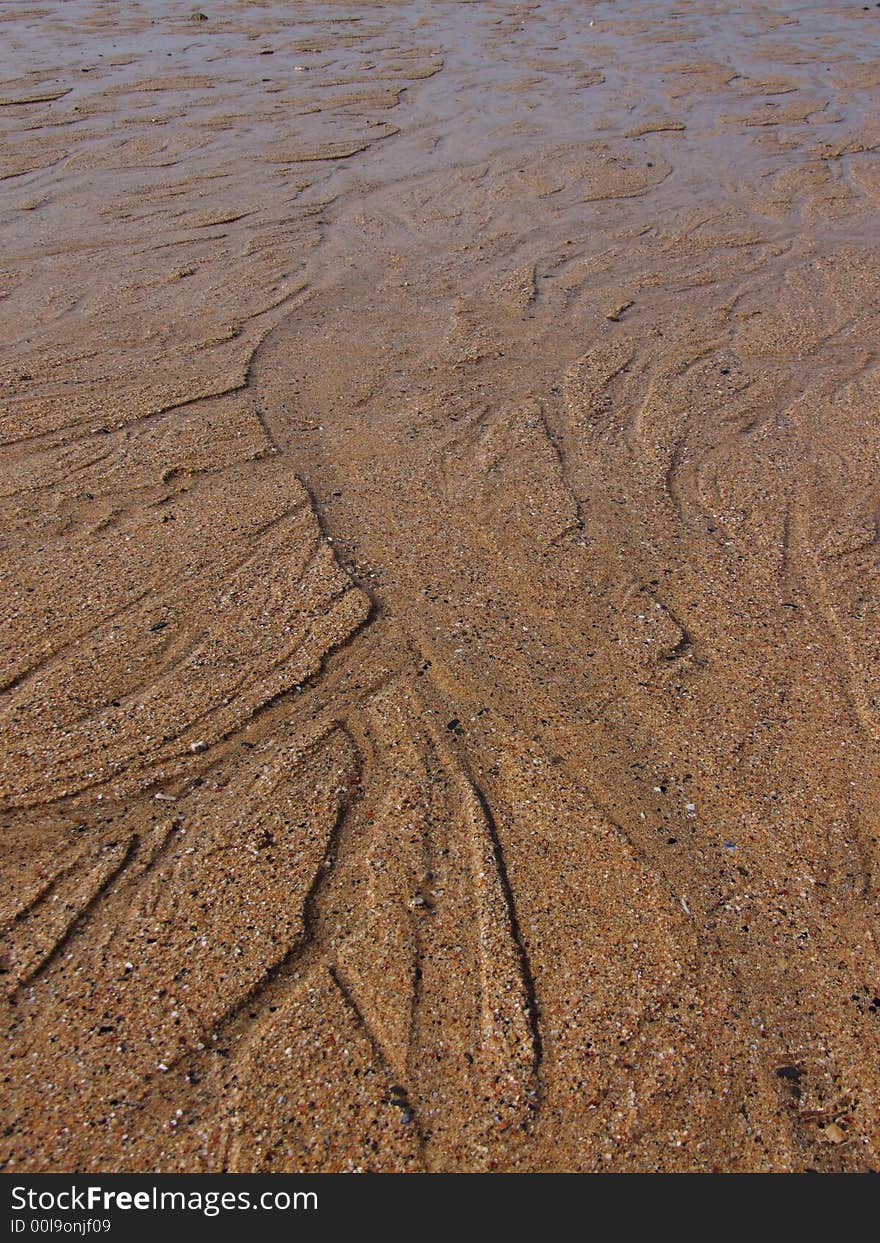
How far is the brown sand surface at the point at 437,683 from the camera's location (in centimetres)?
184

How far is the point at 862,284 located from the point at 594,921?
4.80m

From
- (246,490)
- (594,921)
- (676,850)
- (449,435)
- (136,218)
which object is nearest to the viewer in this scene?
(594,921)

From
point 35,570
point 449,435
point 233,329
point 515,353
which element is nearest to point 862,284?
point 515,353

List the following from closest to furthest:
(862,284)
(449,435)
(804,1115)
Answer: (804,1115) → (449,435) → (862,284)

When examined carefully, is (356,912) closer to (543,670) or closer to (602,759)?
(602,759)

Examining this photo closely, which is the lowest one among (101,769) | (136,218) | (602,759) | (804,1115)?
(804,1115)

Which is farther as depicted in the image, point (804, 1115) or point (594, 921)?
point (594, 921)

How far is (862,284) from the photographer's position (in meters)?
5.48

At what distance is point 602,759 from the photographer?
2.53m

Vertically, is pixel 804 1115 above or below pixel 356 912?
below

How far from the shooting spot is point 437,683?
2764 mm

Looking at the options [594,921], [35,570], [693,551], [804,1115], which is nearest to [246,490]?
[35,570]

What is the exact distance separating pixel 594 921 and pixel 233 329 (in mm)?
3773

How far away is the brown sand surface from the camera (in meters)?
1.84
